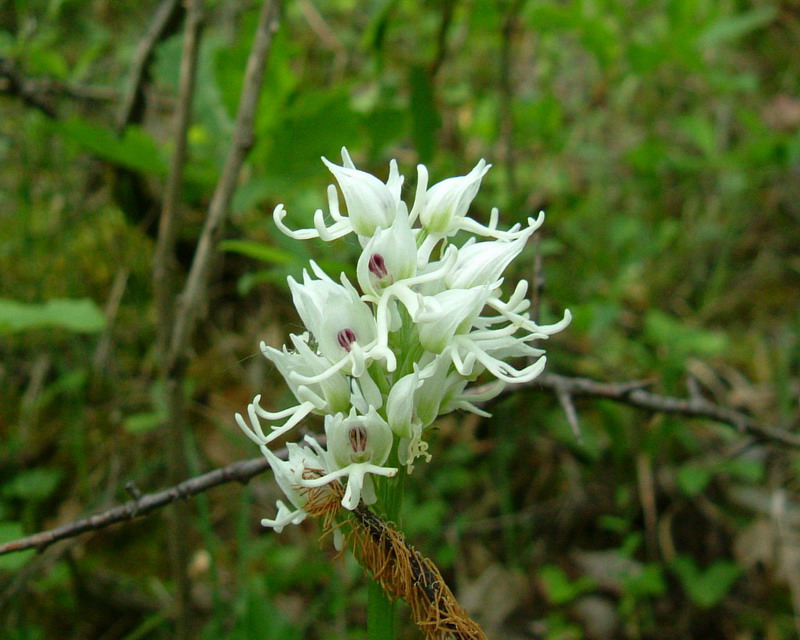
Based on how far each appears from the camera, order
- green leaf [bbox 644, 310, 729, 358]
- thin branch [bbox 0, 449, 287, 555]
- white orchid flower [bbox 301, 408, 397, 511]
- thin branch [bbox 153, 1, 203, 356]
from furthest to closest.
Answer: green leaf [bbox 644, 310, 729, 358] → thin branch [bbox 153, 1, 203, 356] → thin branch [bbox 0, 449, 287, 555] → white orchid flower [bbox 301, 408, 397, 511]

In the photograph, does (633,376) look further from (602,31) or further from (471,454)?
(602,31)

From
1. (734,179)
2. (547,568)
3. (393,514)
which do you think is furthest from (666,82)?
(393,514)

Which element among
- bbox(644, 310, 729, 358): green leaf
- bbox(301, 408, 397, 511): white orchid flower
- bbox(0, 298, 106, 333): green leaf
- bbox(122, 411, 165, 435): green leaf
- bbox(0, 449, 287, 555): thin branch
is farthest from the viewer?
bbox(644, 310, 729, 358): green leaf

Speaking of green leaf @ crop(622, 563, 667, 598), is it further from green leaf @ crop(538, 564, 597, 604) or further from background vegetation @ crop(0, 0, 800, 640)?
green leaf @ crop(538, 564, 597, 604)

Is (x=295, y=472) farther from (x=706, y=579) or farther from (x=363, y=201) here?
(x=706, y=579)

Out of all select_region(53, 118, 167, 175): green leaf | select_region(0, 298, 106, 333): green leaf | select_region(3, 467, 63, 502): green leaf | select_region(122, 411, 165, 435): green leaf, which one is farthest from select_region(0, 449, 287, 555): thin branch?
select_region(122, 411, 165, 435): green leaf

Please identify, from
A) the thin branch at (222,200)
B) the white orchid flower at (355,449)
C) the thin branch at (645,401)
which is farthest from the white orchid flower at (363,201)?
the thin branch at (222,200)
